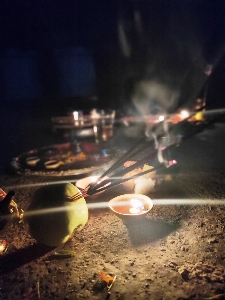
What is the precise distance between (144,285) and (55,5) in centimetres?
1875

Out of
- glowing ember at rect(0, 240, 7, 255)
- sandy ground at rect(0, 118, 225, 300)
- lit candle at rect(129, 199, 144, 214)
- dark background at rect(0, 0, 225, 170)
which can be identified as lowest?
sandy ground at rect(0, 118, 225, 300)

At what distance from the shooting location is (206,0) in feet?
42.4

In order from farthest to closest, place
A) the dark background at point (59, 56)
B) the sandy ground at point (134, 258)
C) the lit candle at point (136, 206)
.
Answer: the dark background at point (59, 56)
the lit candle at point (136, 206)
the sandy ground at point (134, 258)

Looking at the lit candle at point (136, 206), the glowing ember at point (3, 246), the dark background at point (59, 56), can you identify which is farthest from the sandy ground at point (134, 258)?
the dark background at point (59, 56)

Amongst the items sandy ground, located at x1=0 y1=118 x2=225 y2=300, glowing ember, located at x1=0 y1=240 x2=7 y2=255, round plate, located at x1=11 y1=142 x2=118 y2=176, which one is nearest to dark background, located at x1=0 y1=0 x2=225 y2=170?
round plate, located at x1=11 y1=142 x2=118 y2=176

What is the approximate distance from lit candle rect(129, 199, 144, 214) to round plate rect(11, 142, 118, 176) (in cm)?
217

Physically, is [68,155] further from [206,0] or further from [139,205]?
[206,0]

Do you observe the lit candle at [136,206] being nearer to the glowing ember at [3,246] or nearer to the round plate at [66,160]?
the glowing ember at [3,246]

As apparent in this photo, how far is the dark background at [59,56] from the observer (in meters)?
A: 16.3

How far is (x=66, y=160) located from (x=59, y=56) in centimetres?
1449

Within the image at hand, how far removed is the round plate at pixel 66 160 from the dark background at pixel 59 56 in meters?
8.20

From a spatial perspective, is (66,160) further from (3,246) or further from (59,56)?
(59,56)

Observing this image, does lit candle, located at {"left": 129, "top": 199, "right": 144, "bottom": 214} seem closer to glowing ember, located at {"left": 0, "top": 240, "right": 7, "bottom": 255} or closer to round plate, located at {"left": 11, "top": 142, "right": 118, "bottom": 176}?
glowing ember, located at {"left": 0, "top": 240, "right": 7, "bottom": 255}

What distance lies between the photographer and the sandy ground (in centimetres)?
262
